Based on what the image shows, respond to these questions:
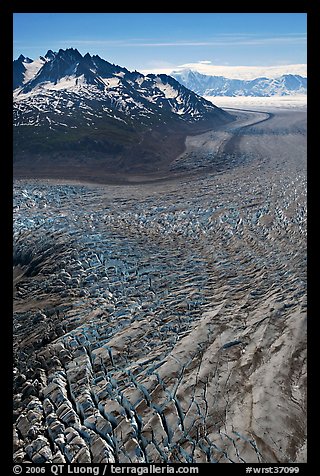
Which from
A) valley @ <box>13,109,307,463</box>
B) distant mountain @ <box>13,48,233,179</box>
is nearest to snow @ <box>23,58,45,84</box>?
distant mountain @ <box>13,48,233,179</box>

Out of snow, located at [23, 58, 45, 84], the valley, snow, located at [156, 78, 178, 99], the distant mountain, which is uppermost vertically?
snow, located at [23, 58, 45, 84]

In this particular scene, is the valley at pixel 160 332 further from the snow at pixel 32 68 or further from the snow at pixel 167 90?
the snow at pixel 32 68

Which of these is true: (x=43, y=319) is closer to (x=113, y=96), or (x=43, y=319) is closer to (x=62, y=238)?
(x=62, y=238)

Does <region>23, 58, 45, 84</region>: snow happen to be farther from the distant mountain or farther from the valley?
the valley

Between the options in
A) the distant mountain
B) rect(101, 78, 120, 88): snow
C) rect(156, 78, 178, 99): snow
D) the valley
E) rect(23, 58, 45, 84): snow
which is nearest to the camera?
the valley

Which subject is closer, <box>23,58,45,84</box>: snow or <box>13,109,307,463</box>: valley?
<box>13,109,307,463</box>: valley
